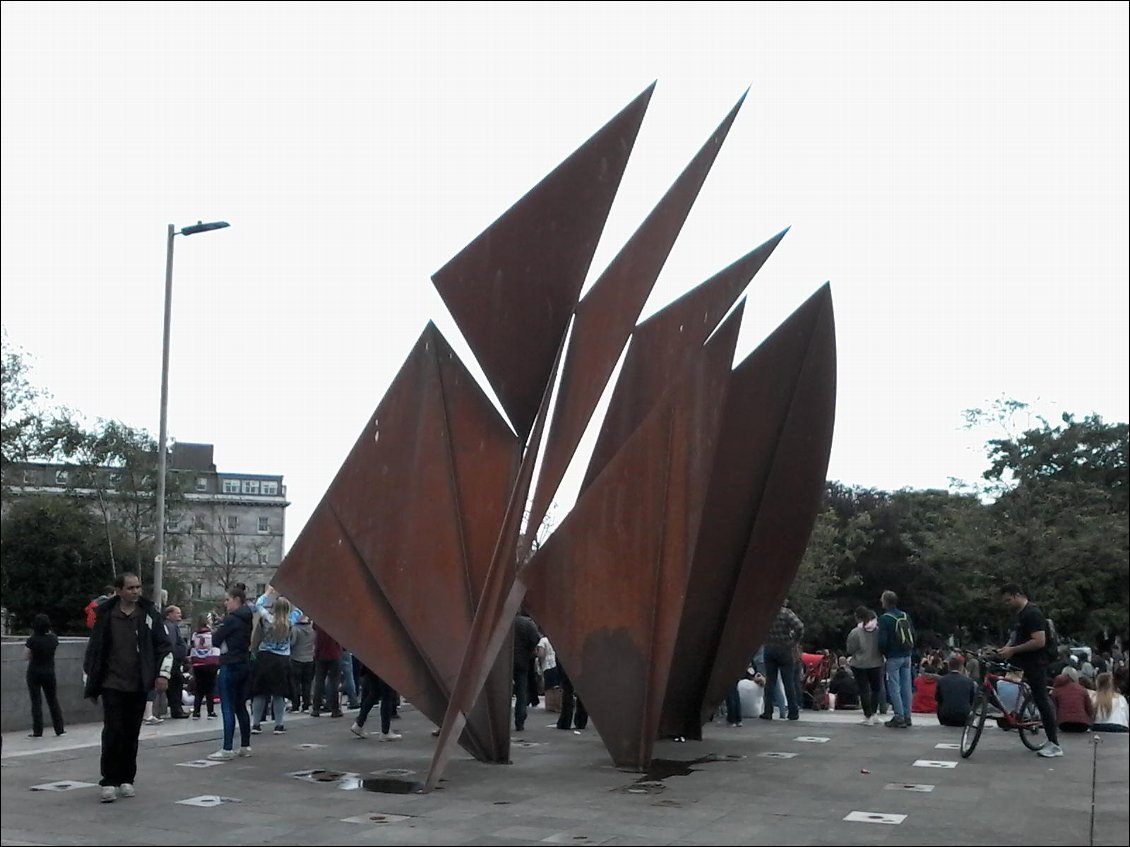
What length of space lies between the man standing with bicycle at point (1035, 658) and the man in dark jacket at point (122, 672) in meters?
7.26

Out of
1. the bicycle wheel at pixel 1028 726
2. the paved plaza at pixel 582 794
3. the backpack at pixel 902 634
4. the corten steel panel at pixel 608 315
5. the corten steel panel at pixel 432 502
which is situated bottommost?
the paved plaza at pixel 582 794

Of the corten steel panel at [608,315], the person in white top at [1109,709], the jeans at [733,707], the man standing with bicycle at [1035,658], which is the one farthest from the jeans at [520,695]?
the person in white top at [1109,709]

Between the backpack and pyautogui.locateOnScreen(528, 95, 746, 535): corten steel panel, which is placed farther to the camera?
the backpack

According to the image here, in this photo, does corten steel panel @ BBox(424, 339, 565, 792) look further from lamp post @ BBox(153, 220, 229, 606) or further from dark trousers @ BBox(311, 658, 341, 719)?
lamp post @ BBox(153, 220, 229, 606)

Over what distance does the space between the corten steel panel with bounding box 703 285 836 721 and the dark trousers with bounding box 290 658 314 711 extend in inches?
233

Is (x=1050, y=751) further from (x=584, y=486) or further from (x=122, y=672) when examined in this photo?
(x=122, y=672)

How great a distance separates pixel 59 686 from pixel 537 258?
836cm

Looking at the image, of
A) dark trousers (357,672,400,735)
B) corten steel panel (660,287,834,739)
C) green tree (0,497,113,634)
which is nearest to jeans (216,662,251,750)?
dark trousers (357,672,400,735)

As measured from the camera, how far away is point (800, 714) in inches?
621

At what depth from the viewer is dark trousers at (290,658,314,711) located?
15734mm

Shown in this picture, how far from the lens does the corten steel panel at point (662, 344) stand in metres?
11.4

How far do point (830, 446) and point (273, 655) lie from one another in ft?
20.1

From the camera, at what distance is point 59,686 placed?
14609 mm

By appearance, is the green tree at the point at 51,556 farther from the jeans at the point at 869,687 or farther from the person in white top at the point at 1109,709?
the person in white top at the point at 1109,709
